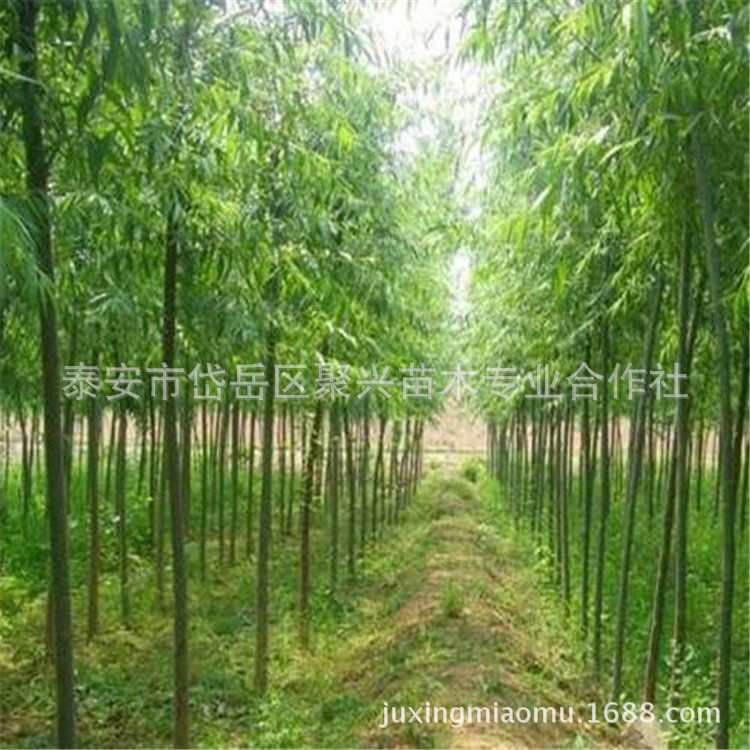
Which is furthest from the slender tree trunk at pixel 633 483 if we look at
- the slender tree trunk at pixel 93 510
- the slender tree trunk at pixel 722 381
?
the slender tree trunk at pixel 93 510

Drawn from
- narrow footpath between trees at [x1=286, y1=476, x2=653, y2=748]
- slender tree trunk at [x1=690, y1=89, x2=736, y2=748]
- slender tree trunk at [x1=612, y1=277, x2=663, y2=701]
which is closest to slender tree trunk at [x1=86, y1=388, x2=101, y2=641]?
narrow footpath between trees at [x1=286, y1=476, x2=653, y2=748]

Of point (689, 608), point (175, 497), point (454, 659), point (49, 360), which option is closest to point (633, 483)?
point (454, 659)

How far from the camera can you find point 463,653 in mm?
7188

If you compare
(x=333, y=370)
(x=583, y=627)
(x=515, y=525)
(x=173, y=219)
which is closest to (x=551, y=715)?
(x=583, y=627)

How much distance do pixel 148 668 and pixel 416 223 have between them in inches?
162

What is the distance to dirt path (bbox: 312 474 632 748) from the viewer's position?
5.80 m

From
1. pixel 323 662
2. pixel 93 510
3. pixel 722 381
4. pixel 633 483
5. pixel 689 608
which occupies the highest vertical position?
pixel 722 381

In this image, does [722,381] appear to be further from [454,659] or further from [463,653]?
[463,653]

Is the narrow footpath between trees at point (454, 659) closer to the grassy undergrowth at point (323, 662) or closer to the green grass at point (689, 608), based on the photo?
the grassy undergrowth at point (323, 662)

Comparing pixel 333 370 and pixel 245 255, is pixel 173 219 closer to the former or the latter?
pixel 245 255

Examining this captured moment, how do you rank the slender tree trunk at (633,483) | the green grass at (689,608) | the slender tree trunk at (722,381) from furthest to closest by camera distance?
1. the green grass at (689,608)
2. the slender tree trunk at (633,483)
3. the slender tree trunk at (722,381)

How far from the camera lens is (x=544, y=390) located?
11.2 meters

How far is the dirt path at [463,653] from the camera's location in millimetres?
5797

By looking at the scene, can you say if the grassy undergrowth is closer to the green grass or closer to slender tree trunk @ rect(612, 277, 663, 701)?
the green grass
